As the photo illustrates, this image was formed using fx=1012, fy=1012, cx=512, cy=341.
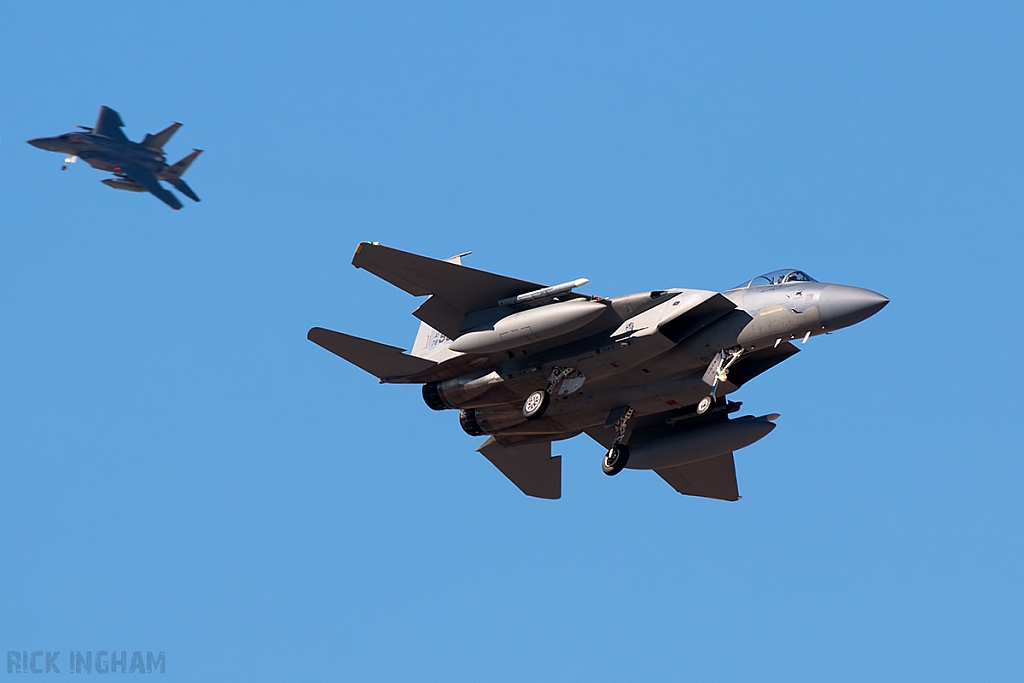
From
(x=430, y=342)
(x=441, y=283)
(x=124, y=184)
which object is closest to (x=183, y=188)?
(x=124, y=184)

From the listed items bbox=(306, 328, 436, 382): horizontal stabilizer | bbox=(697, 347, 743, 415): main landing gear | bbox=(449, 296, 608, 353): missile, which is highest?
bbox=(306, 328, 436, 382): horizontal stabilizer

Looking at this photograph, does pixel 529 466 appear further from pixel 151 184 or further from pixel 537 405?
pixel 151 184

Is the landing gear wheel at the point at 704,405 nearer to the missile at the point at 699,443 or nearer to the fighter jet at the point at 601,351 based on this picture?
the fighter jet at the point at 601,351

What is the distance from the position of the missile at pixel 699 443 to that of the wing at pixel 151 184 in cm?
2713

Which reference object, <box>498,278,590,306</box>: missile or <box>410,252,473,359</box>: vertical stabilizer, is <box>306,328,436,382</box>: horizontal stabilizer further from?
<box>498,278,590,306</box>: missile

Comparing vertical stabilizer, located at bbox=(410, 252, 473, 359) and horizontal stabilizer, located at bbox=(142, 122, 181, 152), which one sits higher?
horizontal stabilizer, located at bbox=(142, 122, 181, 152)

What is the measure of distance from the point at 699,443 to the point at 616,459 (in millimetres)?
1822

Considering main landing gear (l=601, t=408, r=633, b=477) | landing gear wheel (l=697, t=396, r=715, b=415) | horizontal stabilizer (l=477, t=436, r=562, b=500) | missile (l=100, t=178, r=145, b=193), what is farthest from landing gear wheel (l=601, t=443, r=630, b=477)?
missile (l=100, t=178, r=145, b=193)

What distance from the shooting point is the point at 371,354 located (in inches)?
846

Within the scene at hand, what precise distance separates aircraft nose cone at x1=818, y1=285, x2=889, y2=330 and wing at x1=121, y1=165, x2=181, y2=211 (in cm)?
3102

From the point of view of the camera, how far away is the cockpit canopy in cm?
1869

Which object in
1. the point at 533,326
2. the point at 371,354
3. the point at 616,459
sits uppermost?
the point at 371,354

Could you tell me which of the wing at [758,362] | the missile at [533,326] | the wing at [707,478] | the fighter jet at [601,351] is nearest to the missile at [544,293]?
the fighter jet at [601,351]

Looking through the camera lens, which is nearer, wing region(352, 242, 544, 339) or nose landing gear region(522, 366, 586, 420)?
wing region(352, 242, 544, 339)
